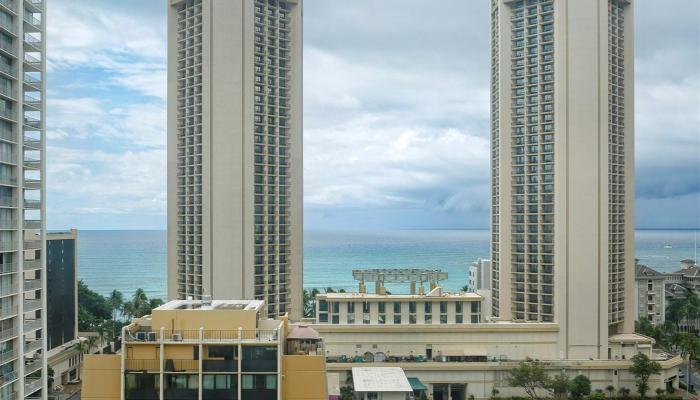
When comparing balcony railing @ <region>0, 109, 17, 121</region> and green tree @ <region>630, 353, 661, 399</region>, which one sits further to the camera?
green tree @ <region>630, 353, 661, 399</region>

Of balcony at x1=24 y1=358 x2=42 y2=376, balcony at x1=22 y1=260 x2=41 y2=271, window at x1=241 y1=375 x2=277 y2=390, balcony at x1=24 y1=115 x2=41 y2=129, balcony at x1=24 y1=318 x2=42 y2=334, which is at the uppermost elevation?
balcony at x1=24 y1=115 x2=41 y2=129

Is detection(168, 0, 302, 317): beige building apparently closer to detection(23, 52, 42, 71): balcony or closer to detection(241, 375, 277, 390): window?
detection(23, 52, 42, 71): balcony

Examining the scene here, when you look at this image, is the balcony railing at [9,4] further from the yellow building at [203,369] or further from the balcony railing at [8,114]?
the yellow building at [203,369]

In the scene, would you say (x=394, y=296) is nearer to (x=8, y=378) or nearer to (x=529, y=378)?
(x=529, y=378)

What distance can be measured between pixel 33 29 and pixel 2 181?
35.6 ft

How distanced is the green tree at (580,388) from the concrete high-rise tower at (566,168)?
5.82 metres

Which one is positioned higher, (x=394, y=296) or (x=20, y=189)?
(x=20, y=189)

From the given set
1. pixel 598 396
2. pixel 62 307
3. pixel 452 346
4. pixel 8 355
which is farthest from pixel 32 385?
pixel 598 396

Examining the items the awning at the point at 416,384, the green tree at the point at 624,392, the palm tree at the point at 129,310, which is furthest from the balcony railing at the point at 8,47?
the green tree at the point at 624,392

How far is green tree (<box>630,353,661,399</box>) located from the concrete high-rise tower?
15.0 ft

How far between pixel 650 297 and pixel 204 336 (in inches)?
3413

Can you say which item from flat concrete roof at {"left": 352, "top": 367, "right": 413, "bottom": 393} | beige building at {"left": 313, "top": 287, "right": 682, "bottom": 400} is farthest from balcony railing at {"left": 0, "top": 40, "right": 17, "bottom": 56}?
beige building at {"left": 313, "top": 287, "right": 682, "bottom": 400}

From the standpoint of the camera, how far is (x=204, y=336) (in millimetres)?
31734

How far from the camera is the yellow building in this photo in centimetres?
3094
